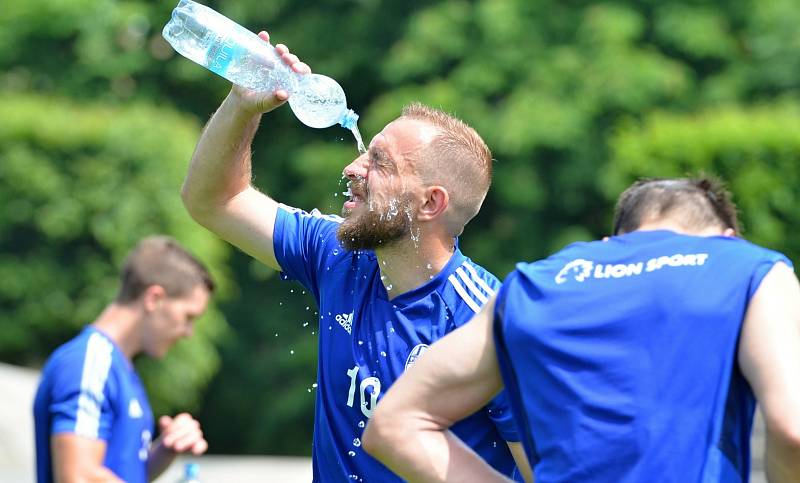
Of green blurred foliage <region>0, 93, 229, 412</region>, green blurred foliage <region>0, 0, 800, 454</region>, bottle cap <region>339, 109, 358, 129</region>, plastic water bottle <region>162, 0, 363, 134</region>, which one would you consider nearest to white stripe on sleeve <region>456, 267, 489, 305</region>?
plastic water bottle <region>162, 0, 363, 134</region>

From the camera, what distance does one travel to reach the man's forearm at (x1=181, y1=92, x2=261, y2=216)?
→ 4227 millimetres

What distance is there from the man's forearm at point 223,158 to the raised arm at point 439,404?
1472mm

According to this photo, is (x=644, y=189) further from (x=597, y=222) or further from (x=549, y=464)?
(x=597, y=222)

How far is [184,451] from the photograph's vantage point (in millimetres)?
5328

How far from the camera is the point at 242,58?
4.55m

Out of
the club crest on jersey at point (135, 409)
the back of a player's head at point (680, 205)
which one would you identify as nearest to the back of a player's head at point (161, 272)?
the club crest on jersey at point (135, 409)

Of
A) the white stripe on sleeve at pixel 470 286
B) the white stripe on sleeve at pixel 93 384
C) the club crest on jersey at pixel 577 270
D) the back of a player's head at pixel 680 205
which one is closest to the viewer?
the club crest on jersey at pixel 577 270

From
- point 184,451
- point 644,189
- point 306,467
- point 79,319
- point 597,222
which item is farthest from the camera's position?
point 597,222

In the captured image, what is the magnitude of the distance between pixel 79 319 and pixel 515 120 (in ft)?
15.7

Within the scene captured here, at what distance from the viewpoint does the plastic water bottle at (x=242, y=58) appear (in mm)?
4508

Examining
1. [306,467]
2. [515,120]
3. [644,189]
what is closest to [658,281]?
[644,189]

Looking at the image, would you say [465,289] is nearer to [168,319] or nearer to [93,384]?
[93,384]

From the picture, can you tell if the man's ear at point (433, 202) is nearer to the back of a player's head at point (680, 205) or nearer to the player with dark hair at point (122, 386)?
the back of a player's head at point (680, 205)

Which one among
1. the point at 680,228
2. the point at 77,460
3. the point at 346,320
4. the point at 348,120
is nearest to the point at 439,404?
the point at 680,228
